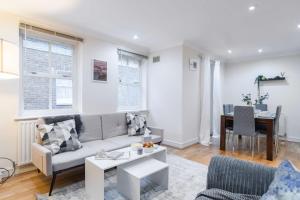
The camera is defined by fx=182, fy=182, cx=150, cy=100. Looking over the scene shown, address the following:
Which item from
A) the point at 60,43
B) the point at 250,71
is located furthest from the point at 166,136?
the point at 250,71

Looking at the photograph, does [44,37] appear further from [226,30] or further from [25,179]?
[226,30]

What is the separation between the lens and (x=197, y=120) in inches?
176

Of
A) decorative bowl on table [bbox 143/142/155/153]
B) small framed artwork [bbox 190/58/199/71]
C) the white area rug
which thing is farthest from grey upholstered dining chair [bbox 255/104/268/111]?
decorative bowl on table [bbox 143/142/155/153]

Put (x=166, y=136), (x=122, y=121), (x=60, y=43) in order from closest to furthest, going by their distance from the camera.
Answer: (x=60, y=43), (x=122, y=121), (x=166, y=136)

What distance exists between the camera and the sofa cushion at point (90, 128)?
294 cm

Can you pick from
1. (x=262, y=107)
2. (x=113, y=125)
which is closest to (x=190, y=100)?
(x=113, y=125)

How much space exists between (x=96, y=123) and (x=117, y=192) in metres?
1.31

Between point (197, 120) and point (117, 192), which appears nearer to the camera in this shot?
point (117, 192)

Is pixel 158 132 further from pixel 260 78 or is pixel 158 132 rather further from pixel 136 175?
pixel 260 78

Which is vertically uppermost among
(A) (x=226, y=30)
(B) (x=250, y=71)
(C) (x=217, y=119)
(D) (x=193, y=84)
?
(A) (x=226, y=30)

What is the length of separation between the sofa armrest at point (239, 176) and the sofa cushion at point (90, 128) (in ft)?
6.87

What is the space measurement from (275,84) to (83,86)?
16.4 ft

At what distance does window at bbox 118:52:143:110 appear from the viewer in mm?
4188

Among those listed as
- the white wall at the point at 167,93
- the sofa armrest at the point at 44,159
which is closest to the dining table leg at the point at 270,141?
the white wall at the point at 167,93
